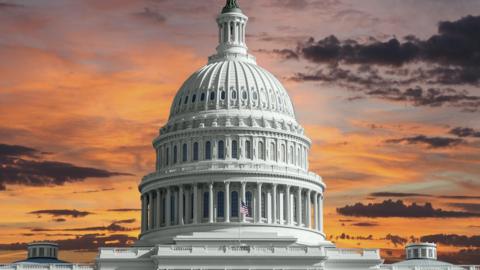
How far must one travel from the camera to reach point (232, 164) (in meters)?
186

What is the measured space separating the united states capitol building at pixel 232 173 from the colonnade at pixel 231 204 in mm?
134

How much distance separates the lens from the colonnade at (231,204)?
18425 centimetres

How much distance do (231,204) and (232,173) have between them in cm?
414

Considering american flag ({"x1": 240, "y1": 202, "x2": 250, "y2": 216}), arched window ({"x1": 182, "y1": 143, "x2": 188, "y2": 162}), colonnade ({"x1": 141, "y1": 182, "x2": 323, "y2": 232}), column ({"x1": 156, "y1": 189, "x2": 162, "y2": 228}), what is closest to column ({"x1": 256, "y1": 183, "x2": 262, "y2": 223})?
colonnade ({"x1": 141, "y1": 182, "x2": 323, "y2": 232})

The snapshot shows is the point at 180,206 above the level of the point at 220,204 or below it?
below

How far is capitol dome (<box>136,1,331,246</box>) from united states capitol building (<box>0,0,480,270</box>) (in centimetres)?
14

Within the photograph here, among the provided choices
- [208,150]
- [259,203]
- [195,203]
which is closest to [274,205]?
[259,203]

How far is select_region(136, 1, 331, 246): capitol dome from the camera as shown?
184500mm

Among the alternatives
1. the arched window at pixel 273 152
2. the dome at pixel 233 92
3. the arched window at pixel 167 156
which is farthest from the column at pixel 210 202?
the dome at pixel 233 92

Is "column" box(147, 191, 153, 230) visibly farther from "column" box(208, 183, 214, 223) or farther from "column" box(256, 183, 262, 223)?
"column" box(256, 183, 262, 223)

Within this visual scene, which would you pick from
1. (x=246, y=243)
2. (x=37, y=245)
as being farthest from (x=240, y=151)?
(x=37, y=245)

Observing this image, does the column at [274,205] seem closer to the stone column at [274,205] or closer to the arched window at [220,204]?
the stone column at [274,205]

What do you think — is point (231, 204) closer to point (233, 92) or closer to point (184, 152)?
point (184, 152)

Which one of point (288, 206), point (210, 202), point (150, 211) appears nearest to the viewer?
point (210, 202)
